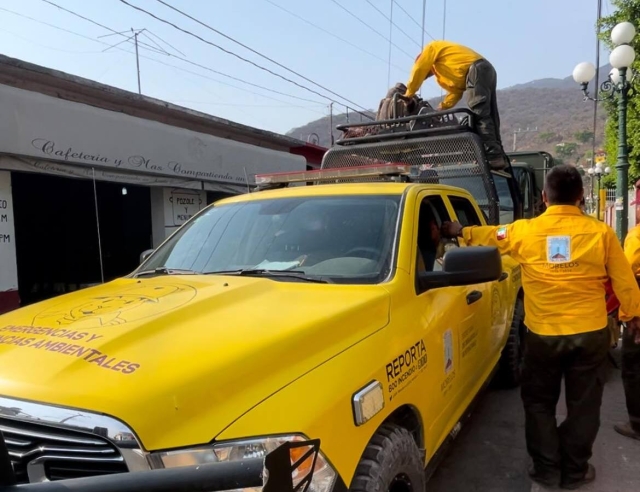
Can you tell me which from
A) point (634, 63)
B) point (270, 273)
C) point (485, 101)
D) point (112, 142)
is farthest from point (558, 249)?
point (634, 63)

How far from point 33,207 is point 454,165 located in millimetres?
9417

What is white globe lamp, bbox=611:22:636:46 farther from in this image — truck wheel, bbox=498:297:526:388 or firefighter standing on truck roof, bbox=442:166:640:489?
firefighter standing on truck roof, bbox=442:166:640:489

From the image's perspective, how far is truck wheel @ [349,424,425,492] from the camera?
6.40 feet

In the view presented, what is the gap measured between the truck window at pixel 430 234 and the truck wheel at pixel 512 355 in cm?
172

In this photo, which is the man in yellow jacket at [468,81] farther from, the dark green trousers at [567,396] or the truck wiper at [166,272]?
the truck wiper at [166,272]

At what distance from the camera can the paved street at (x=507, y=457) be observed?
330 cm

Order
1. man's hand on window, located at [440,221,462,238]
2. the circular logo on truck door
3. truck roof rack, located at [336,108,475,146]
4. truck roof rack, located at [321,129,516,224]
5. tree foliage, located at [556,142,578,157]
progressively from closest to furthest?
the circular logo on truck door
man's hand on window, located at [440,221,462,238]
truck roof rack, located at [321,129,516,224]
truck roof rack, located at [336,108,475,146]
tree foliage, located at [556,142,578,157]

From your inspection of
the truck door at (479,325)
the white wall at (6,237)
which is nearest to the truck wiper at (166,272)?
the truck door at (479,325)

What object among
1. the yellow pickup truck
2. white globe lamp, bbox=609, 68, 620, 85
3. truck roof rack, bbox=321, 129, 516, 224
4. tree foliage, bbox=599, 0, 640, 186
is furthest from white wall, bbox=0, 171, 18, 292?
tree foliage, bbox=599, 0, 640, 186

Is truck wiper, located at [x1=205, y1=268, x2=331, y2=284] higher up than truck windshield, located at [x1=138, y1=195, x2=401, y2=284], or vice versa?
truck windshield, located at [x1=138, y1=195, x2=401, y2=284]

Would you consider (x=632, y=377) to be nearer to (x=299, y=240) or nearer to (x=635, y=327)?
(x=635, y=327)

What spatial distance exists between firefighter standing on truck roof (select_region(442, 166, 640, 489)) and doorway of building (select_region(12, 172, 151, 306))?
8.84 meters

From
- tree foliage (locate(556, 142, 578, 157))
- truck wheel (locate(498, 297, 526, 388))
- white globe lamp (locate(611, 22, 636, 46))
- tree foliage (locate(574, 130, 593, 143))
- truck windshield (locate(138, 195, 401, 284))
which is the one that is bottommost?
truck wheel (locate(498, 297, 526, 388))

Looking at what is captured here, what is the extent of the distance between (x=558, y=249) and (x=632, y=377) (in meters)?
1.49
